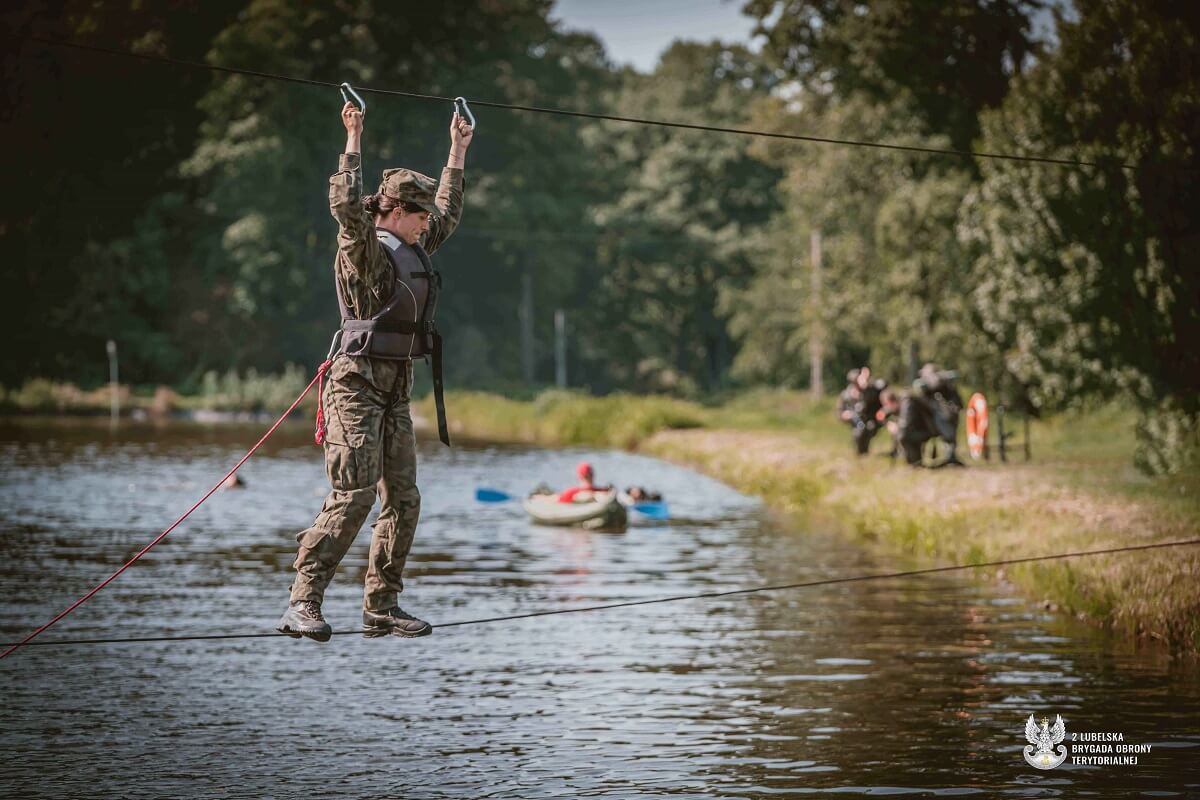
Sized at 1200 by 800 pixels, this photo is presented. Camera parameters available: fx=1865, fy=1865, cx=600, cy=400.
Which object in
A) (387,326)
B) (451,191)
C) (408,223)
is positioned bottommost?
(387,326)

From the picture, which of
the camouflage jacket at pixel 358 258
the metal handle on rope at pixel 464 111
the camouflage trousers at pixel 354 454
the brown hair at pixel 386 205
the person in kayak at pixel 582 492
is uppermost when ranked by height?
the metal handle on rope at pixel 464 111

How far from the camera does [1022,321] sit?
1435 inches

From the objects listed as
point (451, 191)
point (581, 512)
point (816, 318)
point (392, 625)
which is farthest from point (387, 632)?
point (816, 318)

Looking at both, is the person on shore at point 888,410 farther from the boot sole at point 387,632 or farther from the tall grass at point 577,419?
the boot sole at point 387,632

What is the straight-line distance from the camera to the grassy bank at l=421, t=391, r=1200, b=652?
74.1 ft

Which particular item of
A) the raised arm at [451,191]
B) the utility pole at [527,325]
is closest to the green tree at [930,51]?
the raised arm at [451,191]

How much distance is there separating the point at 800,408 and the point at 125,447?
29.8 metres

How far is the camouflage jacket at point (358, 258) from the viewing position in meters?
10.3

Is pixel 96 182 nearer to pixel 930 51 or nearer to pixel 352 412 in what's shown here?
pixel 930 51

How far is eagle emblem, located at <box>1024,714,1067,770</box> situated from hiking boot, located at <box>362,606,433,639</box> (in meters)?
8.41

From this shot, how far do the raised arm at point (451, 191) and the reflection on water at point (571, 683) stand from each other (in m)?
6.63

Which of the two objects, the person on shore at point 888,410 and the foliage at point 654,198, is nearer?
the foliage at point 654,198

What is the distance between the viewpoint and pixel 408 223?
1092 cm

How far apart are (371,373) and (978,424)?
29.4 m
